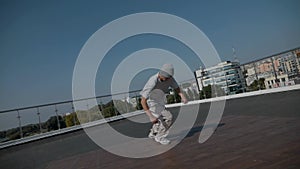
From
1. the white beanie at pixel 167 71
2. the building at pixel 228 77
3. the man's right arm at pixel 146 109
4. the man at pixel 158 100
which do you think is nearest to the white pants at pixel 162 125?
the man at pixel 158 100

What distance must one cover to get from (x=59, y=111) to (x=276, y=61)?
24.9ft

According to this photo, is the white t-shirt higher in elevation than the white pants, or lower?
higher

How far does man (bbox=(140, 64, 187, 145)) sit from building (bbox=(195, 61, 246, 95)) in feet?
17.2

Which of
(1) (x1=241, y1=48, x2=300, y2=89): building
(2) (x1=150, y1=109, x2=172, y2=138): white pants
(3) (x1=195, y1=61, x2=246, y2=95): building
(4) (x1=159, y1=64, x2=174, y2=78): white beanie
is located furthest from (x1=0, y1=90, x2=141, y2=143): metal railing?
(4) (x1=159, y1=64, x2=174, y2=78): white beanie

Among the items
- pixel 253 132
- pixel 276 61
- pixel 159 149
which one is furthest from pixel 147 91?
pixel 276 61

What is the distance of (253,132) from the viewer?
2.59 m

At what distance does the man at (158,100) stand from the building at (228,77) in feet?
17.2

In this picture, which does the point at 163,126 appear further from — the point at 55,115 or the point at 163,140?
the point at 55,115

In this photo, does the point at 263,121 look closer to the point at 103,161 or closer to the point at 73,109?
the point at 103,161

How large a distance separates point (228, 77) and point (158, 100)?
598cm

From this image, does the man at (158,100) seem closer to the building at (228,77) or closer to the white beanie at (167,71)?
the white beanie at (167,71)

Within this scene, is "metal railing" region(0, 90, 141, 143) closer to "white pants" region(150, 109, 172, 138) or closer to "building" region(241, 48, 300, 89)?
"building" region(241, 48, 300, 89)

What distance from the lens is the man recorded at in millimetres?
2861

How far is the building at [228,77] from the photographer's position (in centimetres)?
820
